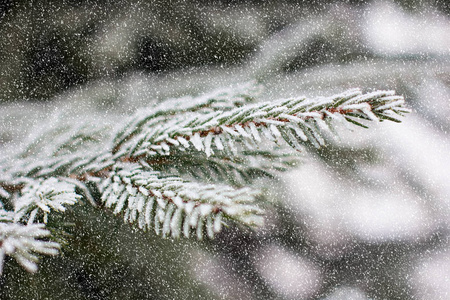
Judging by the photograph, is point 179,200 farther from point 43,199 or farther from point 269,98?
point 269,98

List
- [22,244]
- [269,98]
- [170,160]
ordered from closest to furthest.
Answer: [22,244], [170,160], [269,98]

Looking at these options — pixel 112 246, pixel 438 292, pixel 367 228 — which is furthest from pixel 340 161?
pixel 112 246

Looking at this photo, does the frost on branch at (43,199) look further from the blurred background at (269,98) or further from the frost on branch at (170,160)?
the blurred background at (269,98)

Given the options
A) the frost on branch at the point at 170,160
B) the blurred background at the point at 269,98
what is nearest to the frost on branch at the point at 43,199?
the frost on branch at the point at 170,160

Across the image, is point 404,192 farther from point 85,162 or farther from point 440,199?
point 85,162

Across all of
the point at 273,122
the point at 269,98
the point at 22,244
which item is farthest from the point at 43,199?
the point at 269,98
